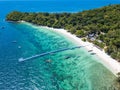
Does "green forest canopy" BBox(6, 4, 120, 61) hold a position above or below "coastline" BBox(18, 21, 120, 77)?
above

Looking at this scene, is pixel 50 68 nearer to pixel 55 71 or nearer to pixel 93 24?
pixel 55 71

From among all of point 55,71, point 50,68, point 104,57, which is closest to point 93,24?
point 104,57

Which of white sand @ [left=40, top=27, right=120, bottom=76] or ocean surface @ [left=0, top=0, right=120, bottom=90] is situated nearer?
ocean surface @ [left=0, top=0, right=120, bottom=90]

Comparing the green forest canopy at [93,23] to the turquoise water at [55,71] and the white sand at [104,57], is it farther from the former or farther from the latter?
the turquoise water at [55,71]

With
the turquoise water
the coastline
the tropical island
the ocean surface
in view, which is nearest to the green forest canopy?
the tropical island

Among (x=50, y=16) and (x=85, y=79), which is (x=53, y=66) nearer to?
(x=85, y=79)

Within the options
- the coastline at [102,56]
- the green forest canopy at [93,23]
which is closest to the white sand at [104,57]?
the coastline at [102,56]

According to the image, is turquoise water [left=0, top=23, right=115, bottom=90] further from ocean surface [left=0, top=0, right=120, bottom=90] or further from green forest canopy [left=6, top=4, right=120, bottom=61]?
green forest canopy [left=6, top=4, right=120, bottom=61]

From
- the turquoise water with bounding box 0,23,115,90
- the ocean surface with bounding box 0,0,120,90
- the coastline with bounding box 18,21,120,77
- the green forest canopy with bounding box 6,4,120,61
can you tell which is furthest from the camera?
the green forest canopy with bounding box 6,4,120,61
